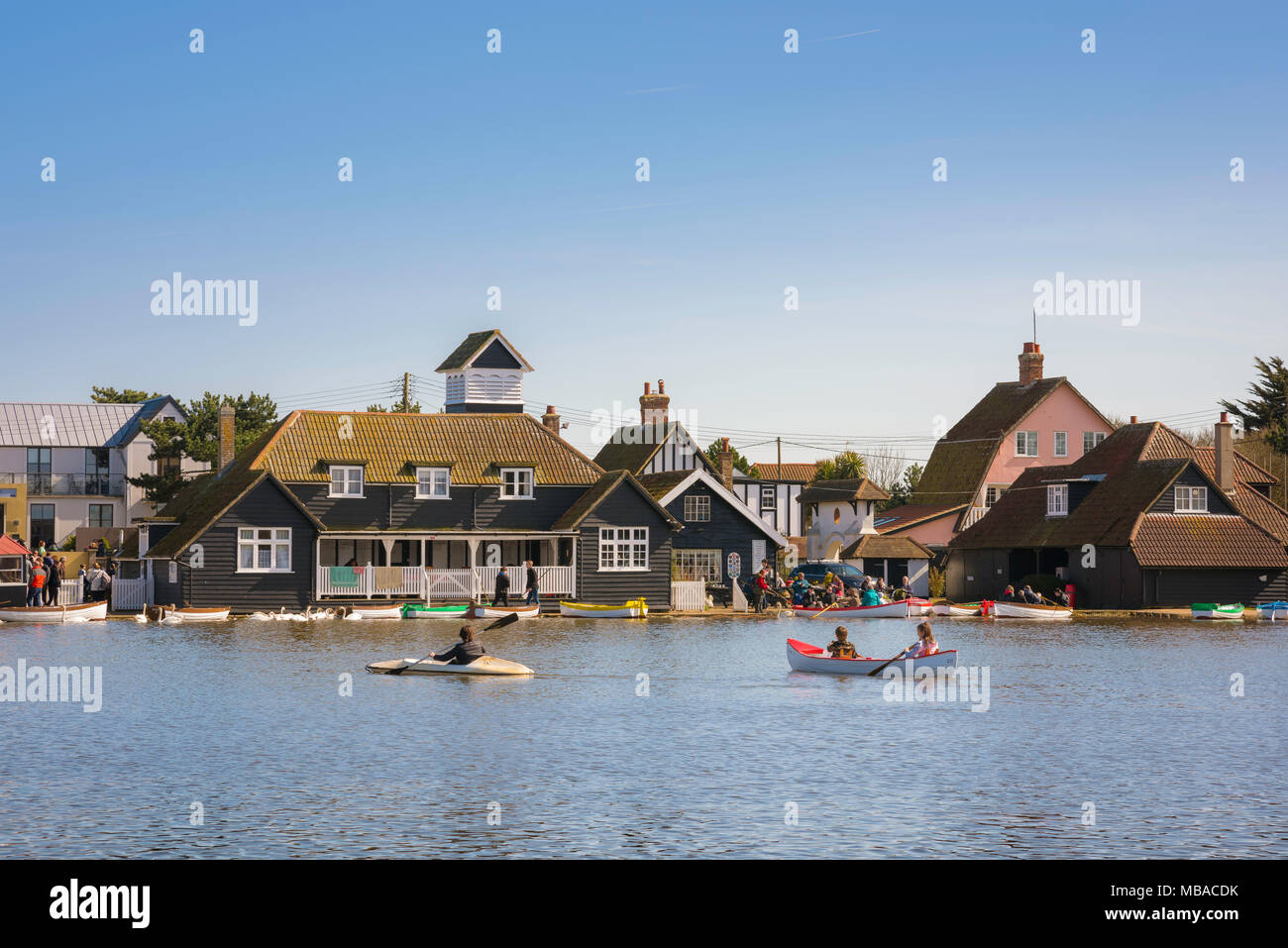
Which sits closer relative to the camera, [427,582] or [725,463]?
[427,582]

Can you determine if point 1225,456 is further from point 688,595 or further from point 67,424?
point 67,424

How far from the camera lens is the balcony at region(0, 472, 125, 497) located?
9644 centimetres

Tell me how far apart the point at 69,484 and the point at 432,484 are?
44.6 meters

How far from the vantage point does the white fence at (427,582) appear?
200 feet

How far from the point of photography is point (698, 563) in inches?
2771

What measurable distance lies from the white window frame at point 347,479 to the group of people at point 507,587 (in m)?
7.02

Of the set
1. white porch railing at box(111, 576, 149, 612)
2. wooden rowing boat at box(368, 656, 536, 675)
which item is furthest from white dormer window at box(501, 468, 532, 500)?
wooden rowing boat at box(368, 656, 536, 675)

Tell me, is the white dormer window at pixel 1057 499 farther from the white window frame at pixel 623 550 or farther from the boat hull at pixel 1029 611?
the white window frame at pixel 623 550

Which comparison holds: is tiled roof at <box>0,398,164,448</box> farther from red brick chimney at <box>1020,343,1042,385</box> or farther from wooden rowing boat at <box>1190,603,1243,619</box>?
wooden rowing boat at <box>1190,603,1243,619</box>

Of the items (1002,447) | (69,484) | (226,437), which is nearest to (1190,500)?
(1002,447)

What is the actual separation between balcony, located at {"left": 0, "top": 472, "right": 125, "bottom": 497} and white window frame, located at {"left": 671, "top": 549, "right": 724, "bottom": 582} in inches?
1814

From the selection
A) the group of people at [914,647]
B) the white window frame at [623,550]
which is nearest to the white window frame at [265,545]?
the white window frame at [623,550]

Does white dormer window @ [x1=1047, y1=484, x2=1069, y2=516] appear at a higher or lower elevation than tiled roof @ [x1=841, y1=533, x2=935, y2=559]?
higher
